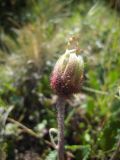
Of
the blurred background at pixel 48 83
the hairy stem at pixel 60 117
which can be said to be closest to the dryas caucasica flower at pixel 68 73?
the hairy stem at pixel 60 117

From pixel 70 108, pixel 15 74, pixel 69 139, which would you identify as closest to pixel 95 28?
pixel 15 74

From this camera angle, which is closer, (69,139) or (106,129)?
(106,129)

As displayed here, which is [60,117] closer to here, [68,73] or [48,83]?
[68,73]

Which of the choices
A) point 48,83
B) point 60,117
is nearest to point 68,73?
point 60,117

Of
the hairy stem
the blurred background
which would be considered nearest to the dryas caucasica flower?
the hairy stem

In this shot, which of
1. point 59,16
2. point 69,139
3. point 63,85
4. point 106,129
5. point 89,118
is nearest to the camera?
point 63,85

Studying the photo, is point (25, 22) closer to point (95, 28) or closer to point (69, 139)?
point (95, 28)

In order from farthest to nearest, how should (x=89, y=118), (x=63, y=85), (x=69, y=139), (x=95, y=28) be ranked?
(x=95, y=28) → (x=89, y=118) → (x=69, y=139) → (x=63, y=85)
